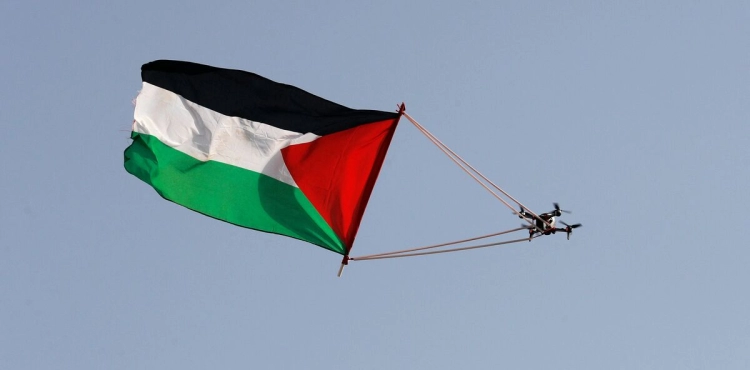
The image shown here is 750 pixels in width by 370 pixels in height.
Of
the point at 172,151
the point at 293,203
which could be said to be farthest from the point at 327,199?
the point at 172,151

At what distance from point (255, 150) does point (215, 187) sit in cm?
138

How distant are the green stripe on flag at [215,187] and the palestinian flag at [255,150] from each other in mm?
25

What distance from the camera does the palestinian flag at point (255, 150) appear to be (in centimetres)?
4541

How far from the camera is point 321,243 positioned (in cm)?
4531

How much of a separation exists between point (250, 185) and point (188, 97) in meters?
2.91

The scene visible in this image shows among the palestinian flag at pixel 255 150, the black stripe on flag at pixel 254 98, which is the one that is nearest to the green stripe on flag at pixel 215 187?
the palestinian flag at pixel 255 150

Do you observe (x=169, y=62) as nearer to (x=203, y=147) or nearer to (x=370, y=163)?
(x=203, y=147)

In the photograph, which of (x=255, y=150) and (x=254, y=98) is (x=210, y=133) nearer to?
(x=255, y=150)

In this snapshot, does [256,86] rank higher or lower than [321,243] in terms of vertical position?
higher

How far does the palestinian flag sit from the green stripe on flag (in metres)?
0.03

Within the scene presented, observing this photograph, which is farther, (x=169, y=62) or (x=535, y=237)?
(x=169, y=62)

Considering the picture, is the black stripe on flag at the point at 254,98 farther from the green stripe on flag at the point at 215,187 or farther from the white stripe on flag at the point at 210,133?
the green stripe on flag at the point at 215,187

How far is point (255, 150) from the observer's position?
46.8 meters

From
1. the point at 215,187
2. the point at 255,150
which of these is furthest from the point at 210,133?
the point at 215,187
